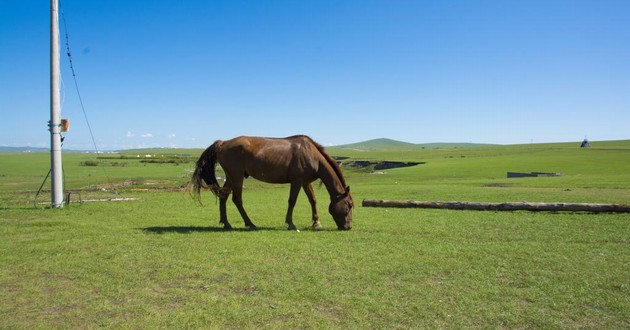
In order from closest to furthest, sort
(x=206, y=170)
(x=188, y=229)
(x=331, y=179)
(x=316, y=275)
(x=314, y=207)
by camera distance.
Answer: (x=316, y=275) < (x=188, y=229) < (x=331, y=179) < (x=206, y=170) < (x=314, y=207)

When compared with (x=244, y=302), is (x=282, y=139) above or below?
above

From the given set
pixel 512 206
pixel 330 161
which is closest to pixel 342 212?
pixel 330 161

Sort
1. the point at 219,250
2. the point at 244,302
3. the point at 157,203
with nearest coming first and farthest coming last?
1. the point at 244,302
2. the point at 219,250
3. the point at 157,203

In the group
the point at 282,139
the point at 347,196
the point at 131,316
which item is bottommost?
the point at 131,316

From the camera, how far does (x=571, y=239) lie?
10625 millimetres

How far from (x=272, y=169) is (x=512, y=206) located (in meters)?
9.50

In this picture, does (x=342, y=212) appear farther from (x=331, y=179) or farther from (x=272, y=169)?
(x=272, y=169)

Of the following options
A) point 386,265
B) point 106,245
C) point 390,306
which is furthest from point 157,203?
point 390,306

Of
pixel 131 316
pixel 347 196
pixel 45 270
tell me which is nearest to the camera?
pixel 131 316

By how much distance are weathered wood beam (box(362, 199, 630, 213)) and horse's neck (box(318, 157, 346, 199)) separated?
18.5 feet

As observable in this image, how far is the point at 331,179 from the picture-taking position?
1274cm

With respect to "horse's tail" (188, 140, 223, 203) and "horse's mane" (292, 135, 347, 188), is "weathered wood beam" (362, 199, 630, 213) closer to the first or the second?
"horse's mane" (292, 135, 347, 188)

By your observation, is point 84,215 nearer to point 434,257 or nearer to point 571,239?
point 434,257

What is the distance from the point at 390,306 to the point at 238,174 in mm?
7570
